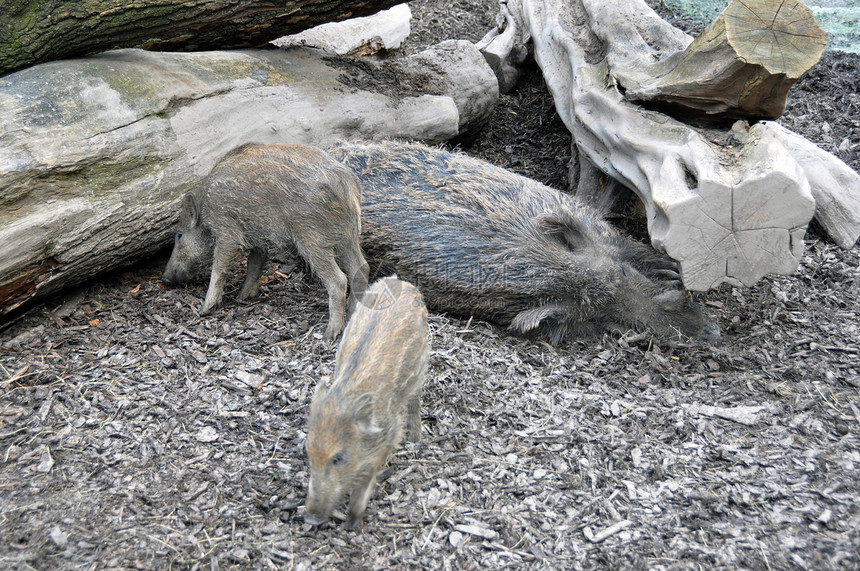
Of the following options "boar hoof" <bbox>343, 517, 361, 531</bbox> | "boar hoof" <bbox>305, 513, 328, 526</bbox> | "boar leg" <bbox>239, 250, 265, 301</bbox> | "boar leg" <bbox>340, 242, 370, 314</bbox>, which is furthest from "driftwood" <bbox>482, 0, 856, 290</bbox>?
"boar leg" <bbox>239, 250, 265, 301</bbox>

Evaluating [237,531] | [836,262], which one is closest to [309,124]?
[237,531]

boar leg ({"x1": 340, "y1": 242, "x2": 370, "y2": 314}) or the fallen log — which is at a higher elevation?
the fallen log

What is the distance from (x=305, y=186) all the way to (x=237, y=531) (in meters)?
2.11

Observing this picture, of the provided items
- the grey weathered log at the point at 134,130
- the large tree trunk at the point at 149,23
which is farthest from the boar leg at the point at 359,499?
the large tree trunk at the point at 149,23

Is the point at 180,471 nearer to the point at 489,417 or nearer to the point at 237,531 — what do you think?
the point at 237,531

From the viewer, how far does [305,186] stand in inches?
172

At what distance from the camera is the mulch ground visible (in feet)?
9.80

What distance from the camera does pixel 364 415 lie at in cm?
297

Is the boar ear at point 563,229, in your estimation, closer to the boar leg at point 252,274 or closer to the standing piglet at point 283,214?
the standing piglet at point 283,214

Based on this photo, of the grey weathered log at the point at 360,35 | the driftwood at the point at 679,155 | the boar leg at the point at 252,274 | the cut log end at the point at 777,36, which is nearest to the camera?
the driftwood at the point at 679,155

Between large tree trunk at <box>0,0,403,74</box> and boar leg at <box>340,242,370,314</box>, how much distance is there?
196 centimetres

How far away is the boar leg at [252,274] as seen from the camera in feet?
15.9

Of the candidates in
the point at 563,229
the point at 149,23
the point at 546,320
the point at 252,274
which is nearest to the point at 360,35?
the point at 149,23

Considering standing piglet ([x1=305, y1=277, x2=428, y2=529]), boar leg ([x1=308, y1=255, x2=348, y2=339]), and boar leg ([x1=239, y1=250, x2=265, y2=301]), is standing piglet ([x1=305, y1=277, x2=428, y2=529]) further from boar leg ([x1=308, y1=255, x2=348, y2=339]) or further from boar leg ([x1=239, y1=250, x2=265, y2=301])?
boar leg ([x1=239, y1=250, x2=265, y2=301])
